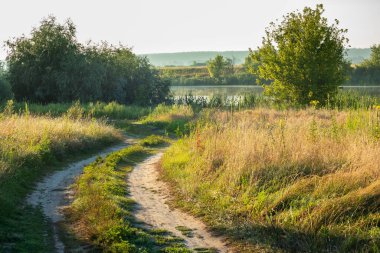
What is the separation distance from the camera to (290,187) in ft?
30.0

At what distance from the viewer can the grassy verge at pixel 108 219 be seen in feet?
25.9

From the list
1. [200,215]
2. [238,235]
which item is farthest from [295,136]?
[238,235]

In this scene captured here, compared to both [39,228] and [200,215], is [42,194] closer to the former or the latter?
[39,228]

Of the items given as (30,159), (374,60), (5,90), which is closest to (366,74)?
(374,60)

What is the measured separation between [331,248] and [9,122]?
43.1 feet

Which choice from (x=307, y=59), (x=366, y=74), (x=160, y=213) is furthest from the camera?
(x=366, y=74)

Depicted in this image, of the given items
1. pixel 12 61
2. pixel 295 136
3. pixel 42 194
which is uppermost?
Answer: pixel 12 61

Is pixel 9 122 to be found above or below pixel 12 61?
below

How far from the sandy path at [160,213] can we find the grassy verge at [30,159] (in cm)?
203

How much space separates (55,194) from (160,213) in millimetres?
3106

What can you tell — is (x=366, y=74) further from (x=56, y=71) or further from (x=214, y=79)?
(x=56, y=71)

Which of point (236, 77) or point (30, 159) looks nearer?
point (30, 159)

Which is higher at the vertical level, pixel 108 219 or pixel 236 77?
pixel 236 77

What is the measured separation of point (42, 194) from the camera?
1160cm
